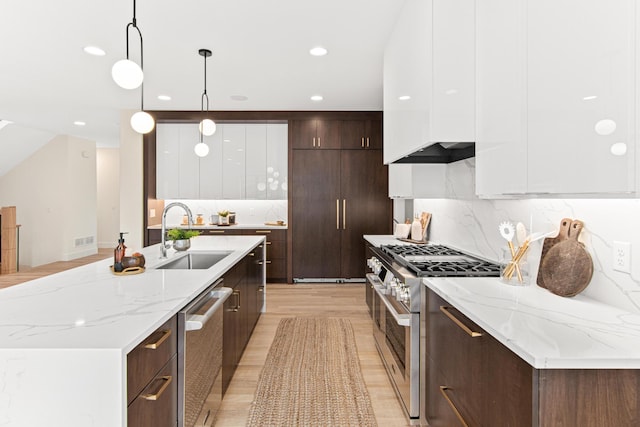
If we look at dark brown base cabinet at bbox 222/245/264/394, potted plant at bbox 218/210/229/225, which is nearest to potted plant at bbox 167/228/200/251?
dark brown base cabinet at bbox 222/245/264/394

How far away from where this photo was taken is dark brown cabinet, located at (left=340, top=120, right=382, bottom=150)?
227 inches

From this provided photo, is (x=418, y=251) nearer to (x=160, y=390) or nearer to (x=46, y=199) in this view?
(x=160, y=390)

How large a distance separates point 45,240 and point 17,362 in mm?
8420

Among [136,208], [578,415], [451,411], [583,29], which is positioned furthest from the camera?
[136,208]

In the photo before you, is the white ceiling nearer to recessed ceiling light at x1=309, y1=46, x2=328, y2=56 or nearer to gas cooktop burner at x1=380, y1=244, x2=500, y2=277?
recessed ceiling light at x1=309, y1=46, x2=328, y2=56

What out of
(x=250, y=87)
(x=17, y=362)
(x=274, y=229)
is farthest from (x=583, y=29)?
(x=274, y=229)

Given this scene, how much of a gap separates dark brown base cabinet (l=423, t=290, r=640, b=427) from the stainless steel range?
0.32m

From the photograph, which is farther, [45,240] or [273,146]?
[45,240]

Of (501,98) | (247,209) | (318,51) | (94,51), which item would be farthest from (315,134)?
(501,98)

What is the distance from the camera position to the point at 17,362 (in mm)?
1008

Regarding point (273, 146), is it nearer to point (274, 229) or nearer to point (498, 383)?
point (274, 229)

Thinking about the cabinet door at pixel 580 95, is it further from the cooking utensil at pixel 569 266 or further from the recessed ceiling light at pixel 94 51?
the recessed ceiling light at pixel 94 51

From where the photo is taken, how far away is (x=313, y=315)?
4.17 meters

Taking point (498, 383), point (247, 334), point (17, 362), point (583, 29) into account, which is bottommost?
point (247, 334)
